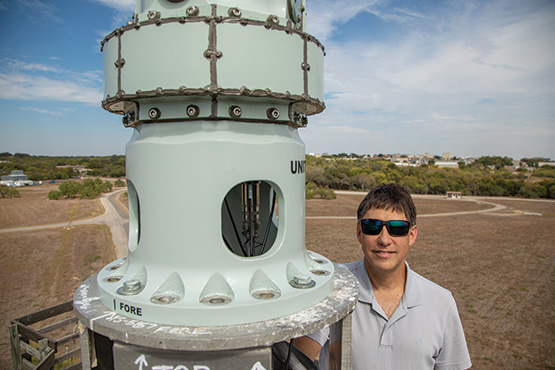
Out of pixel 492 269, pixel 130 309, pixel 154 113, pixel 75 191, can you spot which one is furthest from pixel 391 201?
pixel 75 191

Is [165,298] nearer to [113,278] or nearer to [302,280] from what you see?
[113,278]

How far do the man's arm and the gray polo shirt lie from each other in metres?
0.63

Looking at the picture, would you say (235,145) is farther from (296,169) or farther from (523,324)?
(523,324)

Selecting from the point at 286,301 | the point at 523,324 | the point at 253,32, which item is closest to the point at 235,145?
the point at 253,32

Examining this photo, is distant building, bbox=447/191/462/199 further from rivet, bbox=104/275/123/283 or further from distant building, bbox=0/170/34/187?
distant building, bbox=0/170/34/187

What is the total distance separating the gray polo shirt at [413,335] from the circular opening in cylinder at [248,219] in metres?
1.36

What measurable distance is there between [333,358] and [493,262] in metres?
21.0

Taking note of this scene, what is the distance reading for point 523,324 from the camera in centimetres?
1277

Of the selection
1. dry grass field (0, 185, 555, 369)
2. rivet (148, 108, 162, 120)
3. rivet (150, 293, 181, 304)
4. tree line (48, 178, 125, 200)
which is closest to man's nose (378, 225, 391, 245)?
rivet (150, 293, 181, 304)

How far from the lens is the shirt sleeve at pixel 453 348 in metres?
2.79

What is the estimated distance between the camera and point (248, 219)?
368 centimetres

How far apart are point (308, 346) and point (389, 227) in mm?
1529

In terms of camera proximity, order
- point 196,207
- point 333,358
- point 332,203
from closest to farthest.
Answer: point 196,207
point 333,358
point 332,203

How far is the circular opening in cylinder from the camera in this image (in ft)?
11.8
